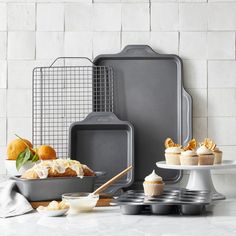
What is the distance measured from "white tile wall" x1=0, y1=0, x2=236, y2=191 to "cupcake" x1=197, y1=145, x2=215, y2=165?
29 centimetres

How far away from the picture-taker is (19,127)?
2.10m

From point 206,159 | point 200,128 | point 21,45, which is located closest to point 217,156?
point 206,159

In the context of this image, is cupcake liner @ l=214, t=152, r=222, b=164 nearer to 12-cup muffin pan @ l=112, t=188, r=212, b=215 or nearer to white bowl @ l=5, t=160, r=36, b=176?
12-cup muffin pan @ l=112, t=188, r=212, b=215

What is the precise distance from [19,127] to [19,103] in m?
0.10

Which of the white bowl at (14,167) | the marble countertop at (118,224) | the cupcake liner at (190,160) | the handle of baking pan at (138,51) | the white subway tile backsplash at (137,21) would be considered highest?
the white subway tile backsplash at (137,21)

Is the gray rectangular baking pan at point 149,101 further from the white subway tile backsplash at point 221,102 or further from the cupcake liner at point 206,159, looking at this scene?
the cupcake liner at point 206,159

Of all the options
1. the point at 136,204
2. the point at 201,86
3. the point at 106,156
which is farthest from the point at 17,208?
the point at 201,86

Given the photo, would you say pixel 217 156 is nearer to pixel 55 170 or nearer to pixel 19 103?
pixel 55 170

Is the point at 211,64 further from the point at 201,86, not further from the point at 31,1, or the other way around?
the point at 31,1

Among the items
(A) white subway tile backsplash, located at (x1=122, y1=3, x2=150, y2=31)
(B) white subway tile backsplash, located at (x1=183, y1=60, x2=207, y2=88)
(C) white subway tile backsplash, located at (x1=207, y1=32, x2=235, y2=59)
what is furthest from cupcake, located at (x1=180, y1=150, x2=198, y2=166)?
(A) white subway tile backsplash, located at (x1=122, y1=3, x2=150, y2=31)

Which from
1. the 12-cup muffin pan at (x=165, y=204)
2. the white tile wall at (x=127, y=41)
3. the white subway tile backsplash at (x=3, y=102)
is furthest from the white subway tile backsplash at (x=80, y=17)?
the 12-cup muffin pan at (x=165, y=204)

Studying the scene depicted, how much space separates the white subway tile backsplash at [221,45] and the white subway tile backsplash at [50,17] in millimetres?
607

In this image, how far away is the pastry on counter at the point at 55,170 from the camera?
158 centimetres

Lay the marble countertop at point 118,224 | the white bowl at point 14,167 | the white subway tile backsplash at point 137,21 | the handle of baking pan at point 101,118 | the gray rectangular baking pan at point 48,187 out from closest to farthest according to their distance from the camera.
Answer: the marble countertop at point 118,224
the gray rectangular baking pan at point 48,187
the white bowl at point 14,167
the handle of baking pan at point 101,118
the white subway tile backsplash at point 137,21
